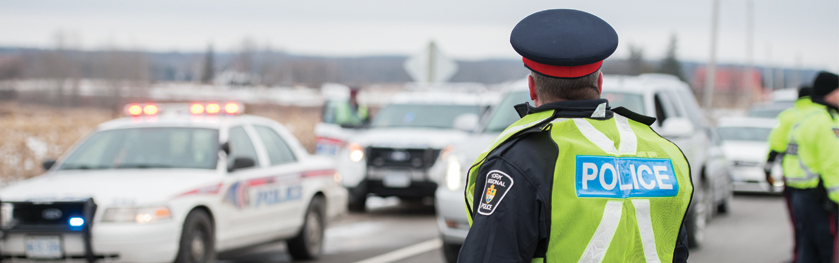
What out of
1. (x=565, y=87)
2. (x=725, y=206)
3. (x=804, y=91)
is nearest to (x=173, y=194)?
(x=804, y=91)

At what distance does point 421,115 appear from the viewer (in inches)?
566

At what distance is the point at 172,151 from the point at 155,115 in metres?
0.71

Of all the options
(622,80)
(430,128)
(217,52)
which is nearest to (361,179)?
(430,128)

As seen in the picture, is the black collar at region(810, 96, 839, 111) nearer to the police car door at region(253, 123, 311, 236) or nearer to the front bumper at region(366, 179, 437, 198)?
the police car door at region(253, 123, 311, 236)

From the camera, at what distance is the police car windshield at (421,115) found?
14.2m

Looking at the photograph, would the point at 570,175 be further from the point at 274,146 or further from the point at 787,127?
the point at 274,146

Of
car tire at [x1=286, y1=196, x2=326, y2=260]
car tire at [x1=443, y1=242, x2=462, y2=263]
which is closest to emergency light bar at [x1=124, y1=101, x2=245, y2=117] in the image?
car tire at [x1=286, y1=196, x2=326, y2=260]

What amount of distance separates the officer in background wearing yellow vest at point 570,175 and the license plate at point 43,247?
5.12m

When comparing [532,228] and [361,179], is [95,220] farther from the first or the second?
[361,179]

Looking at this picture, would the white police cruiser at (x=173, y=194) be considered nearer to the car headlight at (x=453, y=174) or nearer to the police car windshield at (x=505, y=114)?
the car headlight at (x=453, y=174)

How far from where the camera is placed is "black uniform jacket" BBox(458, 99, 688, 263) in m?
2.08

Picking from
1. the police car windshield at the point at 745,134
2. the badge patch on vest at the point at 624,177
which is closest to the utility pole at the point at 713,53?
the police car windshield at the point at 745,134

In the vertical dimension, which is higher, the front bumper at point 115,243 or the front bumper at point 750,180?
the front bumper at point 115,243

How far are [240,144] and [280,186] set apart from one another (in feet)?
1.82
